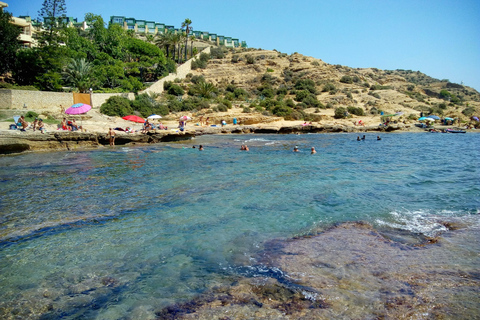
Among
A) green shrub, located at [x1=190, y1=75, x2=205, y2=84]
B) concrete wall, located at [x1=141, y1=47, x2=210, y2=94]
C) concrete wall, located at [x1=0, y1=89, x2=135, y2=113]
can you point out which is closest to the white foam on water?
concrete wall, located at [x1=0, y1=89, x2=135, y2=113]

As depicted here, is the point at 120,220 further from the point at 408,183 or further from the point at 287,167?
the point at 408,183

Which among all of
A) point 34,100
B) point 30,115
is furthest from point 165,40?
point 30,115

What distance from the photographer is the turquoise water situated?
479 centimetres

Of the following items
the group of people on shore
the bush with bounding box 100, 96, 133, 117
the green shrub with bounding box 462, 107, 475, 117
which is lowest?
the group of people on shore

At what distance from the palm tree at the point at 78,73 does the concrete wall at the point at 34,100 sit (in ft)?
10.8

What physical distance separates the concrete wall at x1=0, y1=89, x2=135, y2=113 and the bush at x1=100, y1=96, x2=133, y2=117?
112cm

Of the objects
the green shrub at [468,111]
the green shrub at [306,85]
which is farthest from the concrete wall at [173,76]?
the green shrub at [468,111]

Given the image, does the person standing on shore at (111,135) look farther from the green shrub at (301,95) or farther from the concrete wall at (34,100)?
the green shrub at (301,95)

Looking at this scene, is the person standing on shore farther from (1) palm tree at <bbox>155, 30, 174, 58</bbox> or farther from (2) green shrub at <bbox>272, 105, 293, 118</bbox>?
(1) palm tree at <bbox>155, 30, 174, 58</bbox>

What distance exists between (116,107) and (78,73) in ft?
20.6

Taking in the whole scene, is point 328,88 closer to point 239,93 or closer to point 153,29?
point 239,93

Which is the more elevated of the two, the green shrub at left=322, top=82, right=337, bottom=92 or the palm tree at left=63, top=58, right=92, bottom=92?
the green shrub at left=322, top=82, right=337, bottom=92

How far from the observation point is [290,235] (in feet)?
22.2

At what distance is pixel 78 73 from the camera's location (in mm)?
32281
